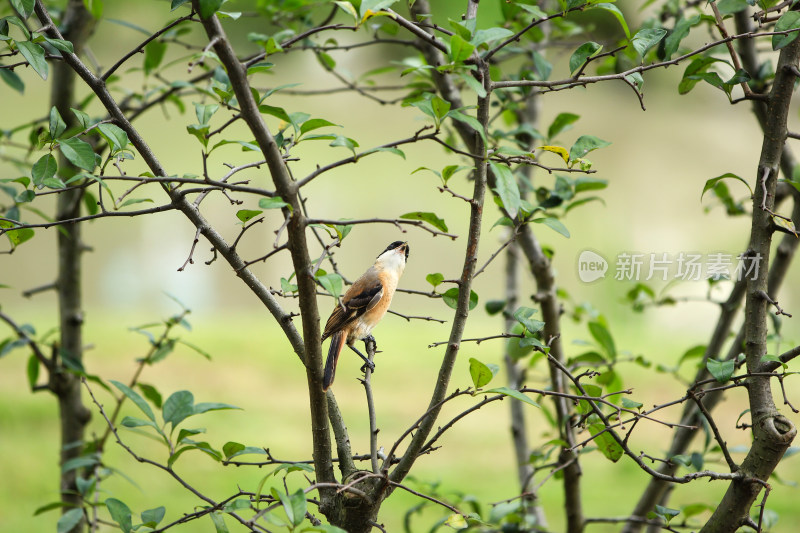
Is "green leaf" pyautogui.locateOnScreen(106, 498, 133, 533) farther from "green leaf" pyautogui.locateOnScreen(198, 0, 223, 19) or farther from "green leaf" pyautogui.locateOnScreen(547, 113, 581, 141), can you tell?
"green leaf" pyautogui.locateOnScreen(547, 113, 581, 141)

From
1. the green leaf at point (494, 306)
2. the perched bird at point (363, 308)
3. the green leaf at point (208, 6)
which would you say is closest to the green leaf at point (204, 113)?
the green leaf at point (208, 6)

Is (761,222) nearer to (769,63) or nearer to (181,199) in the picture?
(769,63)

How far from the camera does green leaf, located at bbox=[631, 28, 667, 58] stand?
2.02 ft

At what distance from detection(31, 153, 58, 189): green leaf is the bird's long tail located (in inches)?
11.6

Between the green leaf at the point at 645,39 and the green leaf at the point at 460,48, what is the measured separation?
18cm

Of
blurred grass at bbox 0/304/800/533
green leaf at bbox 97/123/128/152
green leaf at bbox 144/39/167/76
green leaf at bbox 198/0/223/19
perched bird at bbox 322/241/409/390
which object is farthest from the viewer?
blurred grass at bbox 0/304/800/533

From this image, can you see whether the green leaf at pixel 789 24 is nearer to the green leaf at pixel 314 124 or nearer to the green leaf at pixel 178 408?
the green leaf at pixel 314 124

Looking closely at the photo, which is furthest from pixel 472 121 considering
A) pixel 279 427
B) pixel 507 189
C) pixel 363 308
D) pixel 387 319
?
pixel 387 319

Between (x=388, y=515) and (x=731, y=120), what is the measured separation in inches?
125

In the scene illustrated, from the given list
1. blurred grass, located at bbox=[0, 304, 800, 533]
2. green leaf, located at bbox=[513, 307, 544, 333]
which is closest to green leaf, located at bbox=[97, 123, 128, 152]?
green leaf, located at bbox=[513, 307, 544, 333]

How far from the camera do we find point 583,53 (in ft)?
2.10

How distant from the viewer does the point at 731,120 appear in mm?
3857

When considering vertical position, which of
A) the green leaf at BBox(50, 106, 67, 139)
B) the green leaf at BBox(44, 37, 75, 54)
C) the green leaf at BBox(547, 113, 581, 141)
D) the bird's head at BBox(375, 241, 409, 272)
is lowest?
the bird's head at BBox(375, 241, 409, 272)

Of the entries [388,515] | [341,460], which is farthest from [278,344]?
[341,460]
